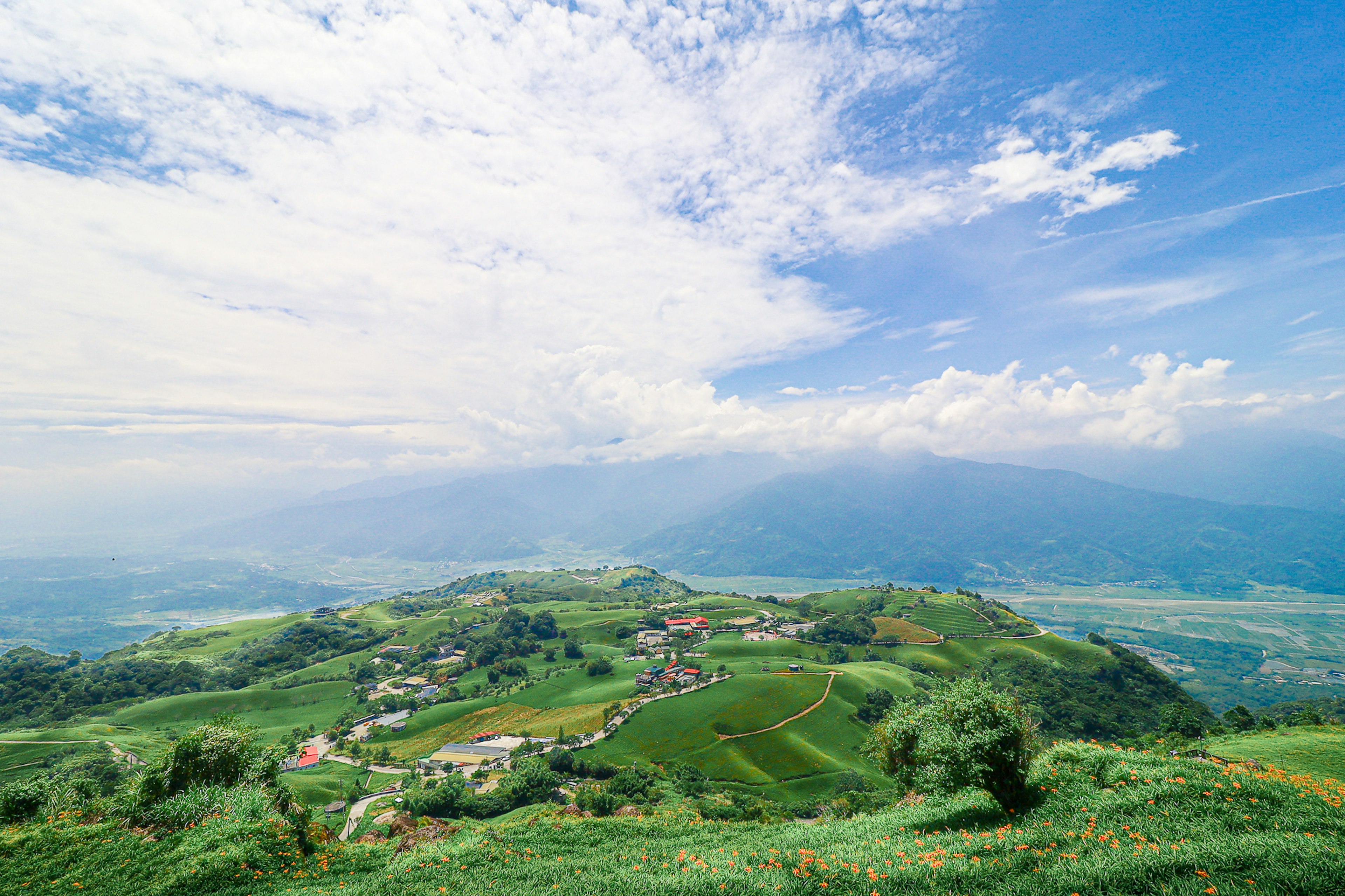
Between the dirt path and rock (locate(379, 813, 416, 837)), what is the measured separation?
52460mm

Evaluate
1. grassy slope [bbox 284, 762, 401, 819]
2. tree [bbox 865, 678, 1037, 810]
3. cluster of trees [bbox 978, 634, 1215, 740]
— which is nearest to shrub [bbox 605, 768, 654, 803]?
grassy slope [bbox 284, 762, 401, 819]

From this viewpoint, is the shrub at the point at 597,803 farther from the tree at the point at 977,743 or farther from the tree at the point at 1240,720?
the tree at the point at 1240,720

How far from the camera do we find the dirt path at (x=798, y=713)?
223ft

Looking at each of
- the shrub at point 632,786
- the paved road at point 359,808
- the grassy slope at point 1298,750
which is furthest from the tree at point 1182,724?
the paved road at point 359,808

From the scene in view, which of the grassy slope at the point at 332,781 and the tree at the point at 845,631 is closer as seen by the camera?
the grassy slope at the point at 332,781

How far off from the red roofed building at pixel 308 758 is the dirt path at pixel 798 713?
58033 millimetres

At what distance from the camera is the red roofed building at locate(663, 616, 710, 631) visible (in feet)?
443

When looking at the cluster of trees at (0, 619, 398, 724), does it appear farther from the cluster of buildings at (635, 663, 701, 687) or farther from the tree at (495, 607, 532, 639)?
the cluster of buildings at (635, 663, 701, 687)

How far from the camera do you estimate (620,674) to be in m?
100

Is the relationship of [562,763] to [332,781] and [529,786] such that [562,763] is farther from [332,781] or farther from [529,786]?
[332,781]

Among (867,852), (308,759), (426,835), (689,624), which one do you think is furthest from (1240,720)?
(308,759)

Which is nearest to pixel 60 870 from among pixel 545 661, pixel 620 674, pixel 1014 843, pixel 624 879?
pixel 624 879

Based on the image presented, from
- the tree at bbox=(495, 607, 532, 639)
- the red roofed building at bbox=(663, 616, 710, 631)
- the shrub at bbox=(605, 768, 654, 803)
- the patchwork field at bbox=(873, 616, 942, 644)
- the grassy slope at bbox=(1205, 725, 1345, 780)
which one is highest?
the grassy slope at bbox=(1205, 725, 1345, 780)

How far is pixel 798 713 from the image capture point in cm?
7462
